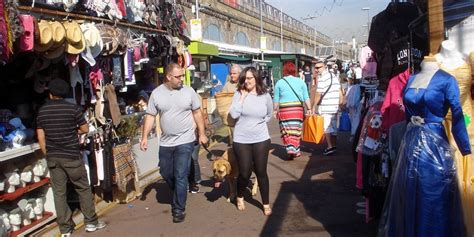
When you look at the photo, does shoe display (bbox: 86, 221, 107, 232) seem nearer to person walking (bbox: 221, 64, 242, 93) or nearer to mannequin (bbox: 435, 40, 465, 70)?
person walking (bbox: 221, 64, 242, 93)

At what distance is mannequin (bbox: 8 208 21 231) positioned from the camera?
4.78 m

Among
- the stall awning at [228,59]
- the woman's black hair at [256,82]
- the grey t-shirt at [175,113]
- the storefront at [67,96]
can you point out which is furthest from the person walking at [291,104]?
the stall awning at [228,59]

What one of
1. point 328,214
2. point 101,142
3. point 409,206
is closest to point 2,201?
point 101,142

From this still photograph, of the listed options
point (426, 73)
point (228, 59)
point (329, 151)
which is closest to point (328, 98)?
point (329, 151)

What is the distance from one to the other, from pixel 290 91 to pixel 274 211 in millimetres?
2998

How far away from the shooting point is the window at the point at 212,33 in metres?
24.3

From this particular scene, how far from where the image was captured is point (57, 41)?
4699 millimetres

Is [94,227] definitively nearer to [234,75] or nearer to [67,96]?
[67,96]

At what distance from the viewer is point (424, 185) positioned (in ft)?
10.8

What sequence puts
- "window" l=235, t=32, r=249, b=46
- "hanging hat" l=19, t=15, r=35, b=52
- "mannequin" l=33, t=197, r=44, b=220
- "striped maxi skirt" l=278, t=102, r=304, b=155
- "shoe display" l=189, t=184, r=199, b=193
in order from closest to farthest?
"hanging hat" l=19, t=15, r=35, b=52 → "mannequin" l=33, t=197, r=44, b=220 → "shoe display" l=189, t=184, r=199, b=193 → "striped maxi skirt" l=278, t=102, r=304, b=155 → "window" l=235, t=32, r=249, b=46

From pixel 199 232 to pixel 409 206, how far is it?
246cm

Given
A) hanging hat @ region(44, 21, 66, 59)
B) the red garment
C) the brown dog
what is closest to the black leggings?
the brown dog

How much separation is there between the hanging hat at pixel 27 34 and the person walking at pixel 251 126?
7.34ft

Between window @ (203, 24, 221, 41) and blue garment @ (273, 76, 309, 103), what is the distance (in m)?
16.3
